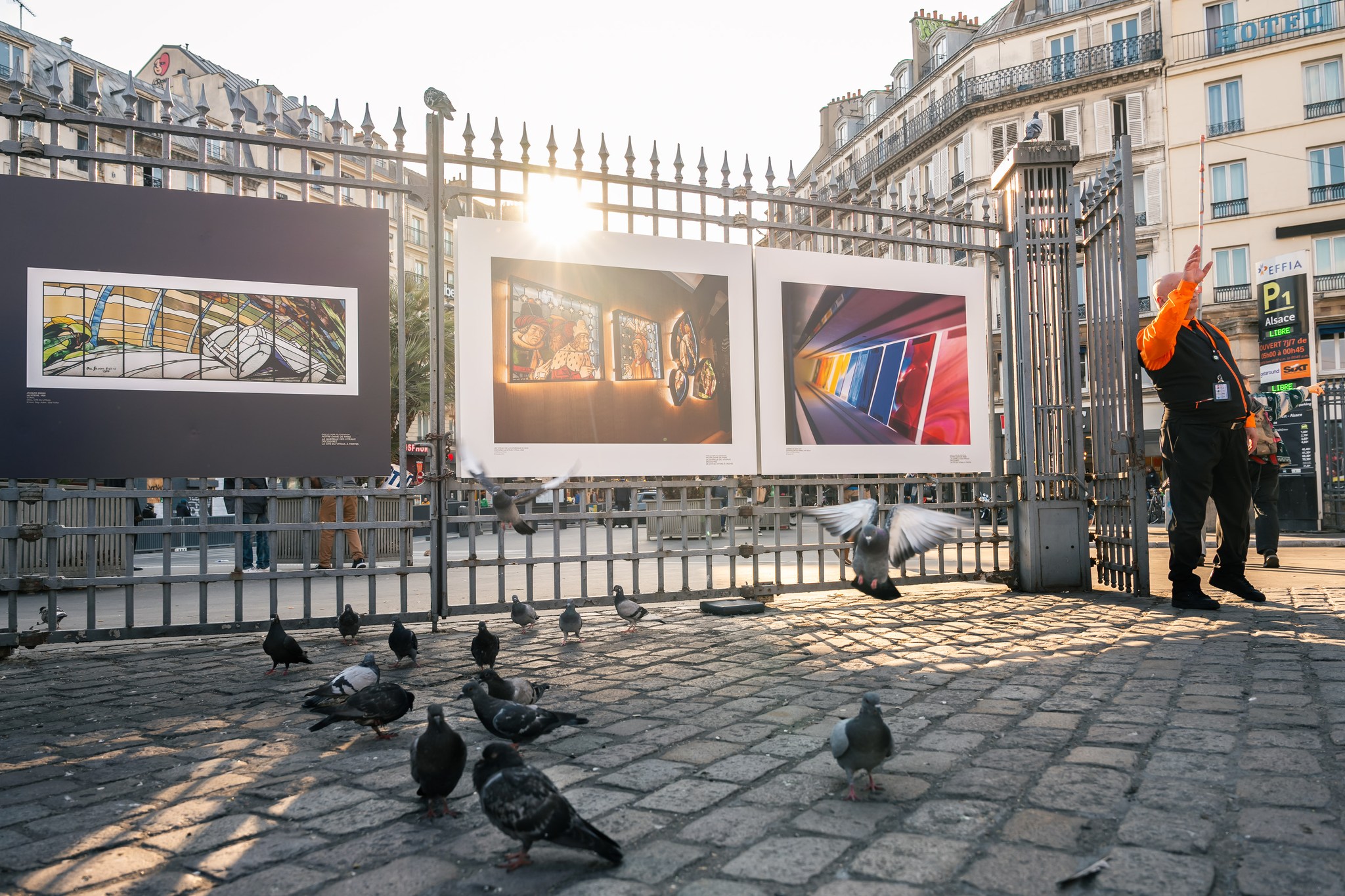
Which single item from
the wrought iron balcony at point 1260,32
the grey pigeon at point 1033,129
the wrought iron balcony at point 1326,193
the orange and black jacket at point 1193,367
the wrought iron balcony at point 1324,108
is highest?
the wrought iron balcony at point 1260,32

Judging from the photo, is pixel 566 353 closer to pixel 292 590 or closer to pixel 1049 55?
pixel 292 590

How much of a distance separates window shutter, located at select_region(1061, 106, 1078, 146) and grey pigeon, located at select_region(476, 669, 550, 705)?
136 feet

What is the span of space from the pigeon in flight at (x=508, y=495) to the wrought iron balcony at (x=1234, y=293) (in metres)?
36.2

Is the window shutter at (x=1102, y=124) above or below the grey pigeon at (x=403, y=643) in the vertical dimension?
above

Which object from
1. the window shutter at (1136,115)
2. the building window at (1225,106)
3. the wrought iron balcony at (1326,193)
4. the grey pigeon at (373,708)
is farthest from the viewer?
the window shutter at (1136,115)

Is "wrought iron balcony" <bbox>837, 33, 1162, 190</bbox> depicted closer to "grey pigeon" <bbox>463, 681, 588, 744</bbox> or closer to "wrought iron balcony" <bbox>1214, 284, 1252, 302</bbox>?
"wrought iron balcony" <bbox>1214, 284, 1252, 302</bbox>

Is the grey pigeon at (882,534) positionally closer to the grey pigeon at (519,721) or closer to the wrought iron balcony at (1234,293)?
the grey pigeon at (519,721)

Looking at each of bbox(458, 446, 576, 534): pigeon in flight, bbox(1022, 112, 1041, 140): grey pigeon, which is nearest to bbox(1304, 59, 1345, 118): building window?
bbox(1022, 112, 1041, 140): grey pigeon

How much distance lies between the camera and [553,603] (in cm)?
769

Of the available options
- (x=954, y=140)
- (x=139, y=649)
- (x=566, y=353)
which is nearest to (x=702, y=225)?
(x=566, y=353)

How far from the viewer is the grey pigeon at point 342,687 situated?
443cm

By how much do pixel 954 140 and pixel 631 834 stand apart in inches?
1748

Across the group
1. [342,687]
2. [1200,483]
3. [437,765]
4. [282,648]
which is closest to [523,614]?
[282,648]

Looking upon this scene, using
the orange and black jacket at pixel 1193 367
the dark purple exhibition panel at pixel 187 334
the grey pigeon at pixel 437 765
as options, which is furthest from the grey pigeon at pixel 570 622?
the orange and black jacket at pixel 1193 367
